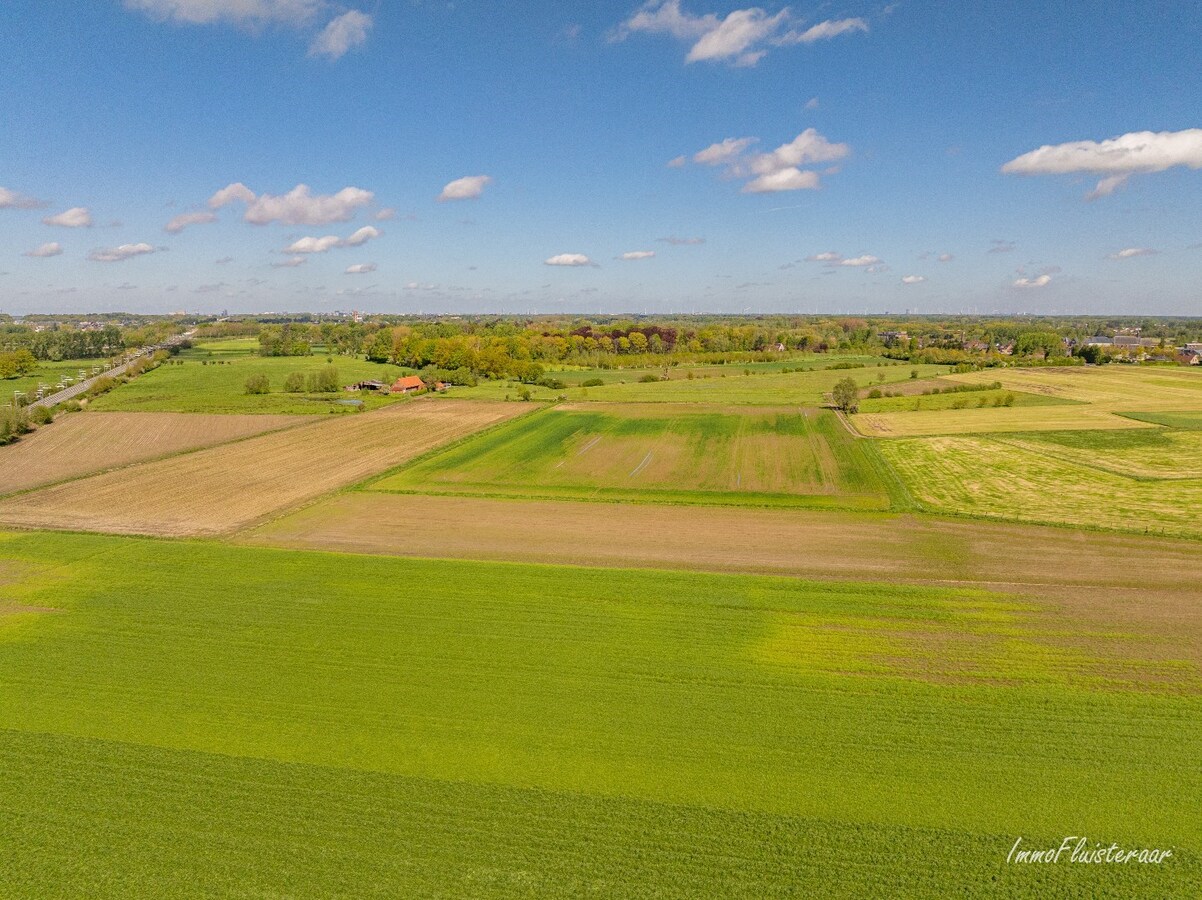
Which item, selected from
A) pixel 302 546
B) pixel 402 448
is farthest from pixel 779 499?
pixel 402 448

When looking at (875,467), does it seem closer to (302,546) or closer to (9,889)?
(302,546)

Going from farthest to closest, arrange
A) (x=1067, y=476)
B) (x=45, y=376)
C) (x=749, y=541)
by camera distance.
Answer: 1. (x=45, y=376)
2. (x=1067, y=476)
3. (x=749, y=541)

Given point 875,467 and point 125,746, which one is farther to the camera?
point 875,467

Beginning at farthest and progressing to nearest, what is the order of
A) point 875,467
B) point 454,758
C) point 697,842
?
point 875,467 → point 454,758 → point 697,842

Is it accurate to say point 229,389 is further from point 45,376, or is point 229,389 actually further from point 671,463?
point 671,463

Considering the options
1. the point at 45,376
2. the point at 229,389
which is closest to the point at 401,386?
the point at 229,389

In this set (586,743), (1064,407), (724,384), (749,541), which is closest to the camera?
(586,743)

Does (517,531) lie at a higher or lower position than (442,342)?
lower

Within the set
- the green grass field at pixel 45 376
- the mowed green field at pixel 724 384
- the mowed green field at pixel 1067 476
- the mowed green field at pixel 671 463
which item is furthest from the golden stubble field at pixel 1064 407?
the green grass field at pixel 45 376
